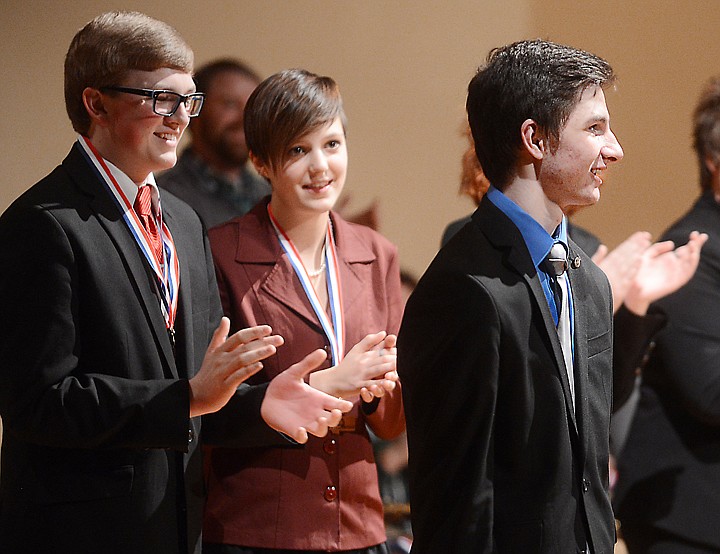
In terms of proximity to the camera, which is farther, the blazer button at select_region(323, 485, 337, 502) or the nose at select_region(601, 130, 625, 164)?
the blazer button at select_region(323, 485, 337, 502)

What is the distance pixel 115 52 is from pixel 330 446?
3.55 feet

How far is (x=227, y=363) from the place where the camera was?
2.16m

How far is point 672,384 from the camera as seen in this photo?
3406mm

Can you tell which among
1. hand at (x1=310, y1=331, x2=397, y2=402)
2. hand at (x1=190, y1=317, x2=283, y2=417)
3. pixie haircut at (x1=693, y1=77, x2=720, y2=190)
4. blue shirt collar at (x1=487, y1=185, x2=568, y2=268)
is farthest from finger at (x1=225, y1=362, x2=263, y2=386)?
pixie haircut at (x1=693, y1=77, x2=720, y2=190)

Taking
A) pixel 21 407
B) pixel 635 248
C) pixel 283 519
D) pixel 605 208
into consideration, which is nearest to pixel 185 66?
pixel 21 407

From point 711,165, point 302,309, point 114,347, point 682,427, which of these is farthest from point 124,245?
point 711,165

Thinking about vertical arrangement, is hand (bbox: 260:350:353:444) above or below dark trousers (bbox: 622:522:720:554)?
above

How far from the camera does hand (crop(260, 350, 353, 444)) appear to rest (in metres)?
2.23

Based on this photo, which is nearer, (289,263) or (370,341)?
(370,341)

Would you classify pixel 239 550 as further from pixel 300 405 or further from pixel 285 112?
pixel 285 112

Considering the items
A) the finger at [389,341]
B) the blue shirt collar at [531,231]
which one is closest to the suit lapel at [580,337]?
the blue shirt collar at [531,231]

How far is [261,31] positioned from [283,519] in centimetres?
213

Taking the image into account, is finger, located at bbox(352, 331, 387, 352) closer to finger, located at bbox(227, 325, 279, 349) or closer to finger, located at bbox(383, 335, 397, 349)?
finger, located at bbox(383, 335, 397, 349)

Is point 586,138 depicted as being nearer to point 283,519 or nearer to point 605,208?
point 283,519
